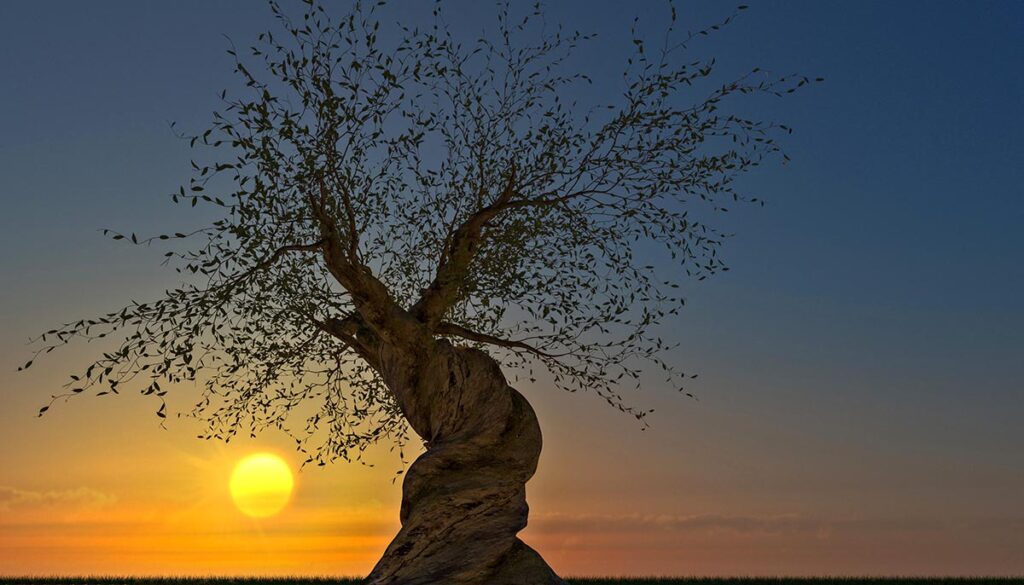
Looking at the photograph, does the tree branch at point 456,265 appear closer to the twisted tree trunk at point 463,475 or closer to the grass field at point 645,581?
the twisted tree trunk at point 463,475

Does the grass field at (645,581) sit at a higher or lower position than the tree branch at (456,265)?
lower

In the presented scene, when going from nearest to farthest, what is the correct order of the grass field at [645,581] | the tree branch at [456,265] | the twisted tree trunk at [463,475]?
the twisted tree trunk at [463,475] → the tree branch at [456,265] → the grass field at [645,581]

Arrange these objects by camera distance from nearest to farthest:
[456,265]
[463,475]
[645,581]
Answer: [463,475] → [456,265] → [645,581]

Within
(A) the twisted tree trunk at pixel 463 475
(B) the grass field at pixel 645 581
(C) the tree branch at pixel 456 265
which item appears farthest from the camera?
(B) the grass field at pixel 645 581

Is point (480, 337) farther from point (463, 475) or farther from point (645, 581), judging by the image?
point (645, 581)

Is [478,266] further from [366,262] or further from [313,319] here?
[313,319]

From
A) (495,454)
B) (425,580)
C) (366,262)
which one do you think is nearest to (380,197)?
(366,262)

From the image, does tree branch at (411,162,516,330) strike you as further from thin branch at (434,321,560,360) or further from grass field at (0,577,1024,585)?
grass field at (0,577,1024,585)

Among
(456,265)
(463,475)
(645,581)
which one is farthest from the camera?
(645,581)

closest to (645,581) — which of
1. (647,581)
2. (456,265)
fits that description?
(647,581)

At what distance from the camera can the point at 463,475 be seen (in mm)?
19734

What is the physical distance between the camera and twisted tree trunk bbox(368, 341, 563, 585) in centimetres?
1906

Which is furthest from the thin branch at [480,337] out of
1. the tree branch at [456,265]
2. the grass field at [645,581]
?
the grass field at [645,581]

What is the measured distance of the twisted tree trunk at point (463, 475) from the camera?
1906cm
